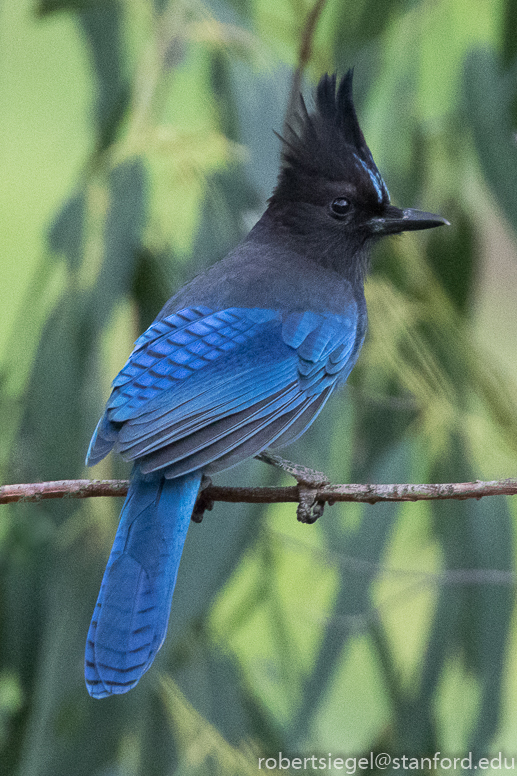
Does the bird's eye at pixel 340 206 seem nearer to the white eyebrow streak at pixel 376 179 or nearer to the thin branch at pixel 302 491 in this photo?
the white eyebrow streak at pixel 376 179

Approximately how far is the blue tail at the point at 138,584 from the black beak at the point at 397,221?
2.46 feet

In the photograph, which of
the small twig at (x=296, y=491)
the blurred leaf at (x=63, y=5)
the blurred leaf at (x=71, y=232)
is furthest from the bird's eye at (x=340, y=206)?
the blurred leaf at (x=63, y=5)

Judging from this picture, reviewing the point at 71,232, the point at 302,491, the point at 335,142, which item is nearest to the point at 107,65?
the point at 71,232

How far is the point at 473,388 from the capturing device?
231cm

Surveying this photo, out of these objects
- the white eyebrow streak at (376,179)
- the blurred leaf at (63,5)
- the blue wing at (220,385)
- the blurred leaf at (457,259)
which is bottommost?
the blue wing at (220,385)

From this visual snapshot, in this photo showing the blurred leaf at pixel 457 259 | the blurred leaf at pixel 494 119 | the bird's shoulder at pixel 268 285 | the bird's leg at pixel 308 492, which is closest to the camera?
the bird's leg at pixel 308 492

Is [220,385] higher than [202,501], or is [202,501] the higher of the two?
[220,385]

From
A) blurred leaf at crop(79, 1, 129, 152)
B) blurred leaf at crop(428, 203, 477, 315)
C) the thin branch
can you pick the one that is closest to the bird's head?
blurred leaf at crop(428, 203, 477, 315)

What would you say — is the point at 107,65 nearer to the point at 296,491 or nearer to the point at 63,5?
the point at 63,5

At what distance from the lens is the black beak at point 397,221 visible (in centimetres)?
189

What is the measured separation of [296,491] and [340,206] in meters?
0.71

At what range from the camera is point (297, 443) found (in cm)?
220

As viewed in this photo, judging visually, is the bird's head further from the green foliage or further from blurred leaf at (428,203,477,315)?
blurred leaf at (428,203,477,315)

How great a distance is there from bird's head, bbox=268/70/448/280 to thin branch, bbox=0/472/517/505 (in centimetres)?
63
